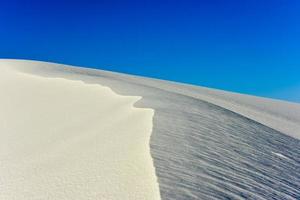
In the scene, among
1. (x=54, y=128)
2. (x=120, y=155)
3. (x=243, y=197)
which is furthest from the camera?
(x=54, y=128)

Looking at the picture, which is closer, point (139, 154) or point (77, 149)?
point (139, 154)

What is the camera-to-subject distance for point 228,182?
410cm

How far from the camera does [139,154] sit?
14.0 ft

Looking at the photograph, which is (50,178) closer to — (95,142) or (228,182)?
(95,142)

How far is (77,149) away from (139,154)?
83 cm

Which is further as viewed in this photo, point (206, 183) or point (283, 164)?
point (283, 164)

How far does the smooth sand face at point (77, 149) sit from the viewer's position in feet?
11.9

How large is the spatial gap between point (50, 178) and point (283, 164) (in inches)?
105

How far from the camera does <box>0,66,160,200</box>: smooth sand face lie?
362 cm

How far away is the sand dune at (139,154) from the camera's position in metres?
3.69

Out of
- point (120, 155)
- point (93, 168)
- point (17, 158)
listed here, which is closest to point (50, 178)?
point (93, 168)

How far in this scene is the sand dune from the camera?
3.69 meters

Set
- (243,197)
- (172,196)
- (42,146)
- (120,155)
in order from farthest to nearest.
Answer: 1. (42,146)
2. (120,155)
3. (243,197)
4. (172,196)

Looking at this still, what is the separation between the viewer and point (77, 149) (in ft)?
15.8
